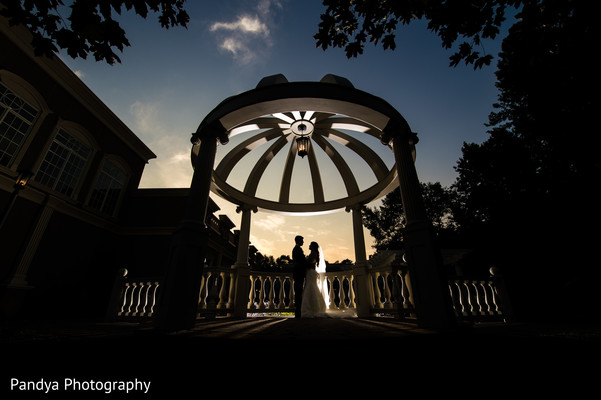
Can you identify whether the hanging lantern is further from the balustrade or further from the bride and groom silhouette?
the balustrade

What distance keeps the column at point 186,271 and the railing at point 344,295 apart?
3.54 meters

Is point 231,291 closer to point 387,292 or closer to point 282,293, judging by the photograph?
point 282,293

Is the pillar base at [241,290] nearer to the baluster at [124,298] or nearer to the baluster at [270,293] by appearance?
the baluster at [270,293]

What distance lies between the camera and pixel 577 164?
10383 millimetres

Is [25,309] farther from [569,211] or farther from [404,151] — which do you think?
[569,211]

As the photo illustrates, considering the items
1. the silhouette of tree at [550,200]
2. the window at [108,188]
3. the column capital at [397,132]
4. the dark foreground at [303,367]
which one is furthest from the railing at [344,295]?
the window at [108,188]

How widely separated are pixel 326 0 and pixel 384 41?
111 centimetres

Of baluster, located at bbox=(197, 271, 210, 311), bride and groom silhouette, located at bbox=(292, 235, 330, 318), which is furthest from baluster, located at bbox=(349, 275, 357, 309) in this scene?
baluster, located at bbox=(197, 271, 210, 311)

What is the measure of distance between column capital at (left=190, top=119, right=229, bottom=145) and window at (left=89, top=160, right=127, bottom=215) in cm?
1129

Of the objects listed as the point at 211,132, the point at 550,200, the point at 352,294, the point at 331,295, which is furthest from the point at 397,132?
the point at 550,200

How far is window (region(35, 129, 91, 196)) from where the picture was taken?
10.5 metres

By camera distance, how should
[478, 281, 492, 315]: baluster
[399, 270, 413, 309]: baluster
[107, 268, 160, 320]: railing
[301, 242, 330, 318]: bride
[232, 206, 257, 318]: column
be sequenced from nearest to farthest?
[478, 281, 492, 315]: baluster < [399, 270, 413, 309]: baluster < [107, 268, 160, 320]: railing < [301, 242, 330, 318]: bride < [232, 206, 257, 318]: column

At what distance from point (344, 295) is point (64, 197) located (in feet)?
46.0

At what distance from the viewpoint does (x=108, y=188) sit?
1318 centimetres
